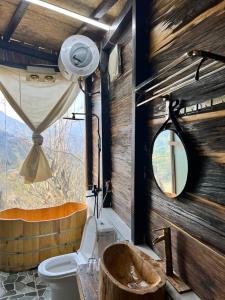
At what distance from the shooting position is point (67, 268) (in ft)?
7.73

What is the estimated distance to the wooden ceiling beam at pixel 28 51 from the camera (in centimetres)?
296

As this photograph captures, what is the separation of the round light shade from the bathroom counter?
72.1 inches

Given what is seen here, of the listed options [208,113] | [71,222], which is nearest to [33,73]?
[71,222]

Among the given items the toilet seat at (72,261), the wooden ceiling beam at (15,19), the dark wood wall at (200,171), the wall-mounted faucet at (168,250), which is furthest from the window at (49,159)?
the wall-mounted faucet at (168,250)

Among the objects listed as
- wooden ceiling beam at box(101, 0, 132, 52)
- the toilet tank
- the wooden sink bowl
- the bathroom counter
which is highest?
wooden ceiling beam at box(101, 0, 132, 52)

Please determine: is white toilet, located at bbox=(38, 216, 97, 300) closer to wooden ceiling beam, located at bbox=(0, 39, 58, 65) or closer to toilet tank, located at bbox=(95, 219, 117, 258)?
toilet tank, located at bbox=(95, 219, 117, 258)

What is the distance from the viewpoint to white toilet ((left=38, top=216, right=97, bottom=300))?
2070mm

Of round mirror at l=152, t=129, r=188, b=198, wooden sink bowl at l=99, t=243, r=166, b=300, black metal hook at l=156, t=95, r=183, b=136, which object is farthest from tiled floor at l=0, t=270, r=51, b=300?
black metal hook at l=156, t=95, r=183, b=136

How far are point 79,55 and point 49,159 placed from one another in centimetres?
150

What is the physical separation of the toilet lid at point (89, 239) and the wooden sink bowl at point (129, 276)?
0.67m

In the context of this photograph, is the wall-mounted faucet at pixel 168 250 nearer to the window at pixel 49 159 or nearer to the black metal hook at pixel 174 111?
the black metal hook at pixel 174 111

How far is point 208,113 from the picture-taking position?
1068 millimetres

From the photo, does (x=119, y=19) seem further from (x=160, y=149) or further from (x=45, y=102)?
(x=45, y=102)

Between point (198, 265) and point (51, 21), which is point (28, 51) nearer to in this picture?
point (51, 21)
